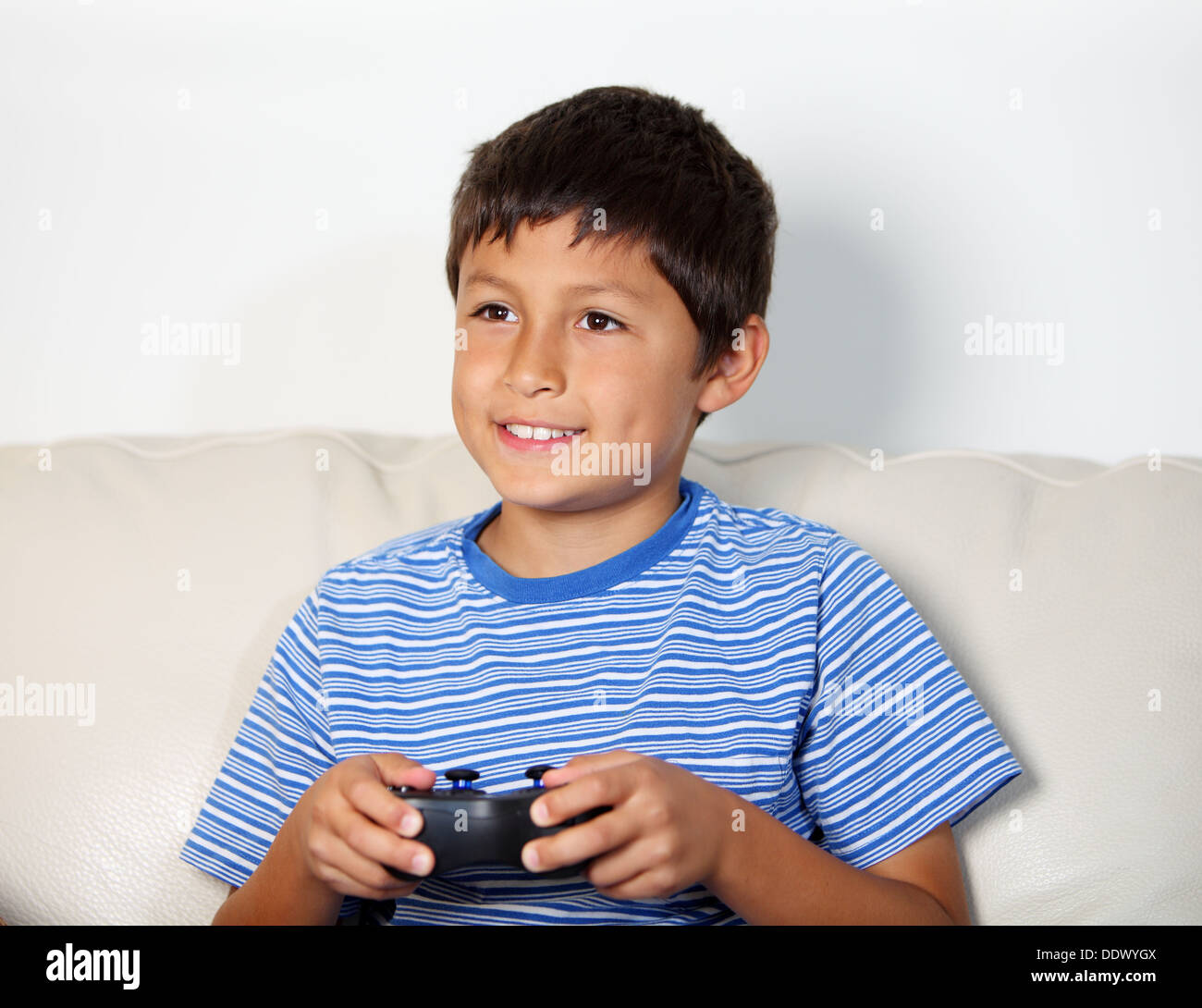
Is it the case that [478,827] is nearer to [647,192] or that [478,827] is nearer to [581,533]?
[581,533]

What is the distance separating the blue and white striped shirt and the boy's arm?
0.14 feet

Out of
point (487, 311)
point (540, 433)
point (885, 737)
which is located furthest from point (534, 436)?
point (885, 737)

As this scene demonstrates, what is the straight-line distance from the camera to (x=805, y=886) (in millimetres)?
793

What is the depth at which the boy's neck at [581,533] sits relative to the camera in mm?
992

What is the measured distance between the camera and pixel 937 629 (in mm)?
1032

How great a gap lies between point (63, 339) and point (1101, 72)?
1.34 meters

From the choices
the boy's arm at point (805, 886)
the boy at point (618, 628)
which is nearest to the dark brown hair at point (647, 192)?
the boy at point (618, 628)


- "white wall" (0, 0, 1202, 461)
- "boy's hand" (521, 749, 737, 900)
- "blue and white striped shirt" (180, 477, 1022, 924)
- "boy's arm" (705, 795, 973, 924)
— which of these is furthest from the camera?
"white wall" (0, 0, 1202, 461)

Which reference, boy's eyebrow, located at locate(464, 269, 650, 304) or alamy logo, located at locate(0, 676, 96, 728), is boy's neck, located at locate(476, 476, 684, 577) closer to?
boy's eyebrow, located at locate(464, 269, 650, 304)

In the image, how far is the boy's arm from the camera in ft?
2.53
